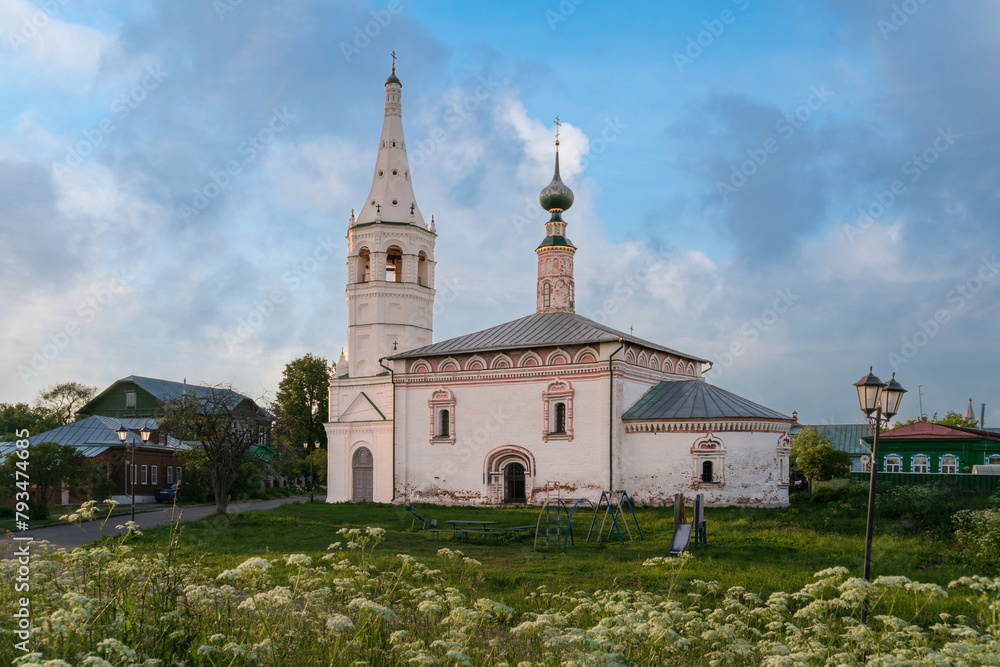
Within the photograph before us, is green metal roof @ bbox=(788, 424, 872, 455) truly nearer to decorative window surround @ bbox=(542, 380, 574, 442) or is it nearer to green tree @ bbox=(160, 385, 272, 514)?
decorative window surround @ bbox=(542, 380, 574, 442)

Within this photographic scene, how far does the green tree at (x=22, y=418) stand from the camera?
42.0m

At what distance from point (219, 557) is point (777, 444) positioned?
15.4 meters

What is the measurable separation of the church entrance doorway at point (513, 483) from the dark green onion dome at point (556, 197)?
9587mm

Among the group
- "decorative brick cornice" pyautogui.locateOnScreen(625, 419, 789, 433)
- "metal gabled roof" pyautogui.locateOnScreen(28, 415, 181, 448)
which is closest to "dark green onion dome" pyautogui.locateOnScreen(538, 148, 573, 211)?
"decorative brick cornice" pyautogui.locateOnScreen(625, 419, 789, 433)

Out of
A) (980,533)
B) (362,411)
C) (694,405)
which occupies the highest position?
(694,405)

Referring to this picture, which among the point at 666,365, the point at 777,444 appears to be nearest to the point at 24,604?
the point at 777,444

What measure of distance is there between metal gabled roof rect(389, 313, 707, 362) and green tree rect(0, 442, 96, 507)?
444 inches

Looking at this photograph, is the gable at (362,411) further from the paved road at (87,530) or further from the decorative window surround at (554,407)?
the decorative window surround at (554,407)

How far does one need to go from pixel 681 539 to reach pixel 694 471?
6882 mm

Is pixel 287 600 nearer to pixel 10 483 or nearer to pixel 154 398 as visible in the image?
pixel 10 483

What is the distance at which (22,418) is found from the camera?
44.7 metres

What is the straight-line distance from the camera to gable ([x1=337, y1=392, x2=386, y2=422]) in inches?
1061

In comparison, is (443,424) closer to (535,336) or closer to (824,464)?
(535,336)

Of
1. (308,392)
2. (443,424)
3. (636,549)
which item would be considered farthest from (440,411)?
(308,392)
